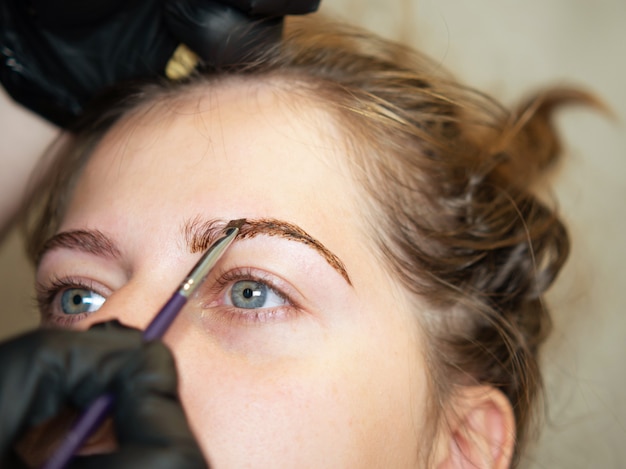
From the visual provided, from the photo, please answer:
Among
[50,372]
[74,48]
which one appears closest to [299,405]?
[50,372]

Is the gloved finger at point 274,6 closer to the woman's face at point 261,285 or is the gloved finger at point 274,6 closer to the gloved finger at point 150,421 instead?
the woman's face at point 261,285

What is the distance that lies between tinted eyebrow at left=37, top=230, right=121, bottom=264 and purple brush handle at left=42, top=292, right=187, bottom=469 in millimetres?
198

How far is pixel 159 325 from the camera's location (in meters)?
0.68

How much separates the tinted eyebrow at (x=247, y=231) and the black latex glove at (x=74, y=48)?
41 centimetres

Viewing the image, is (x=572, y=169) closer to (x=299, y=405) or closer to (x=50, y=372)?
(x=299, y=405)

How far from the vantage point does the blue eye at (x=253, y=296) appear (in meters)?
0.83

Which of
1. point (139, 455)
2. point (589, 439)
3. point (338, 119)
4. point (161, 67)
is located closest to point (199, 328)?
point (139, 455)

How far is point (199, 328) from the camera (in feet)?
2.59

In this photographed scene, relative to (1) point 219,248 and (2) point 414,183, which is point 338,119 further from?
(1) point 219,248

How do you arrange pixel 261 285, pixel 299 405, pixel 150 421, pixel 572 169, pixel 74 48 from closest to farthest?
1. pixel 150 421
2. pixel 299 405
3. pixel 261 285
4. pixel 74 48
5. pixel 572 169

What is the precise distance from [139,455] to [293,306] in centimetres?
30

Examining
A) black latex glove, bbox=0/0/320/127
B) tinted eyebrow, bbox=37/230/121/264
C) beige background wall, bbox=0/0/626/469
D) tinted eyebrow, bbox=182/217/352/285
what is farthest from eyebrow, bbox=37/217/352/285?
beige background wall, bbox=0/0/626/469

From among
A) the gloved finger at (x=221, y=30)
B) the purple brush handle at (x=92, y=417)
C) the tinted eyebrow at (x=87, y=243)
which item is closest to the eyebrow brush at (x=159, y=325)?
the purple brush handle at (x=92, y=417)

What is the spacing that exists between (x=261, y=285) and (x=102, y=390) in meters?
0.27
